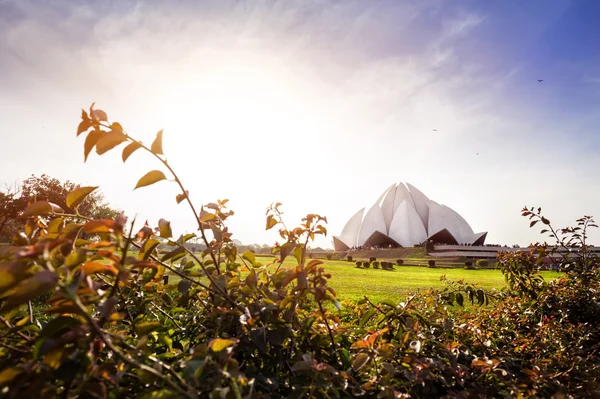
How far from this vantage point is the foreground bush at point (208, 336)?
559 millimetres

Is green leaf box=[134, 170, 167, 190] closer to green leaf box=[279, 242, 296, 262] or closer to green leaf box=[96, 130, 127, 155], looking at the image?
green leaf box=[96, 130, 127, 155]

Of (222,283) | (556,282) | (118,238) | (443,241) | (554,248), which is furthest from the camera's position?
(443,241)

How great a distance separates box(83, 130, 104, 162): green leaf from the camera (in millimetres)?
763

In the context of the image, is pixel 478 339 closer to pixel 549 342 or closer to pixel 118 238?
pixel 549 342

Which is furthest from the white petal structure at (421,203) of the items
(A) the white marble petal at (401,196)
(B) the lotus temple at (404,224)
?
(A) the white marble petal at (401,196)

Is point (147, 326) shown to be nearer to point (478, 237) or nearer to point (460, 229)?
point (460, 229)

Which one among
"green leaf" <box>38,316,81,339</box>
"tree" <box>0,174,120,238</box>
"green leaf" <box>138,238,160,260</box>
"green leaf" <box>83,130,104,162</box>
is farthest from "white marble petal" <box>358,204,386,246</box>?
"green leaf" <box>38,316,81,339</box>

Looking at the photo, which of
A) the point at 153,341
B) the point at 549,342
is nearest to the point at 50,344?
the point at 153,341

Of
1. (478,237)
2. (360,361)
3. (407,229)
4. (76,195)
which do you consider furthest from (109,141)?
(478,237)

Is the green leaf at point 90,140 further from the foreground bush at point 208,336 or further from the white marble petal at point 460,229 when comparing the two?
the white marble petal at point 460,229

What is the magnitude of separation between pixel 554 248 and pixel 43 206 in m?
2.80

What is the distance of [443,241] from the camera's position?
135 feet

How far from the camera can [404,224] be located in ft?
127

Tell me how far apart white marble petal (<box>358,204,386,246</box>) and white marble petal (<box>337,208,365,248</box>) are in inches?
33.2
